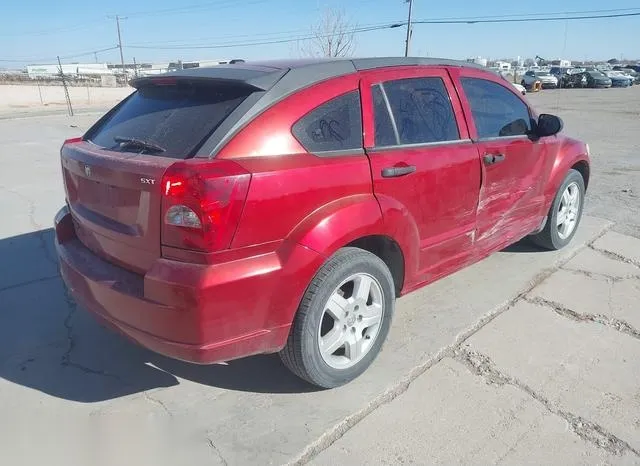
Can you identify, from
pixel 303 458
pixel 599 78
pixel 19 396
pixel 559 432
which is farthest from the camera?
pixel 599 78

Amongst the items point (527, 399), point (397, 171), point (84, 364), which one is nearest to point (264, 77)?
point (397, 171)

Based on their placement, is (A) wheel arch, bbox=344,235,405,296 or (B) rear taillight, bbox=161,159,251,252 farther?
(A) wheel arch, bbox=344,235,405,296

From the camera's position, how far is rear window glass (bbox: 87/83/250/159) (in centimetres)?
243

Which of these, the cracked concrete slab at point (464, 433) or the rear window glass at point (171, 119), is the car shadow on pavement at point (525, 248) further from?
the rear window glass at point (171, 119)

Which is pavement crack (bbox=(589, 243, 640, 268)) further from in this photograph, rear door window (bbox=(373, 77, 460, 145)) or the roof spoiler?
the roof spoiler

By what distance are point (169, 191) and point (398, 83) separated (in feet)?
5.17

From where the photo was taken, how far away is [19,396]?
2719mm

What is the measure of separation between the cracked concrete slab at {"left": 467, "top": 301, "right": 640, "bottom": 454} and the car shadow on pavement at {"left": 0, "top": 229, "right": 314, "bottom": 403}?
1.26 m

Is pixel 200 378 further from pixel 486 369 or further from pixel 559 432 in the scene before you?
pixel 559 432

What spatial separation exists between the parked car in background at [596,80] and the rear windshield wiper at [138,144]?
4659cm

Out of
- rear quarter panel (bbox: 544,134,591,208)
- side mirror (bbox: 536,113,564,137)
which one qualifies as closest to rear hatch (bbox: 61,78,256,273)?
side mirror (bbox: 536,113,564,137)

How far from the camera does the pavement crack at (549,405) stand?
2.38 m

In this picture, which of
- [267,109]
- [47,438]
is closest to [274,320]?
[267,109]

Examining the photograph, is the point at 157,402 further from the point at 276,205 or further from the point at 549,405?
the point at 549,405
